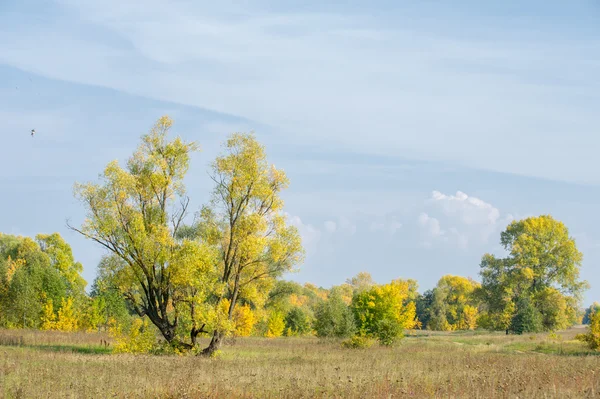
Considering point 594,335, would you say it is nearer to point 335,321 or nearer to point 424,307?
point 335,321

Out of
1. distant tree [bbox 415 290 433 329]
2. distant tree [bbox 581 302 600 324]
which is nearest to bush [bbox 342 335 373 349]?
distant tree [bbox 581 302 600 324]

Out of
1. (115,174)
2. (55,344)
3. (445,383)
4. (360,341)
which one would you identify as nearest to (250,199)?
(115,174)

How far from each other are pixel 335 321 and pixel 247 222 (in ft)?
69.4

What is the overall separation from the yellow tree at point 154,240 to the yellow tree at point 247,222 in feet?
5.14

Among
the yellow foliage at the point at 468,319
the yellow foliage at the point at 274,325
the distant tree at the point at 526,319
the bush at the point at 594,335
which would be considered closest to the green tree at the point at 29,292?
the yellow foliage at the point at 274,325

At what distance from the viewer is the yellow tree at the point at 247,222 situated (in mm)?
31609

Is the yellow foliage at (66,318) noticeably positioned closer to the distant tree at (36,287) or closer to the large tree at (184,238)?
the distant tree at (36,287)

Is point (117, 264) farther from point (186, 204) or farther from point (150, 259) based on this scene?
point (186, 204)

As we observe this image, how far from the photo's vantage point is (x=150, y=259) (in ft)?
101

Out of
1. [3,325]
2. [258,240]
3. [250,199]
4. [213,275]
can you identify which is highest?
[250,199]

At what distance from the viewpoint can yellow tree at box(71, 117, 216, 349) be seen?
30422 millimetres

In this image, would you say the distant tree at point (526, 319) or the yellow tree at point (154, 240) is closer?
the yellow tree at point (154, 240)

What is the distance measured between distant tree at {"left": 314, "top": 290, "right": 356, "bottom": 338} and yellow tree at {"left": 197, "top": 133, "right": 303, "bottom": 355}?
18176 millimetres

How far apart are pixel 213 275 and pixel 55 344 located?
37.9ft
